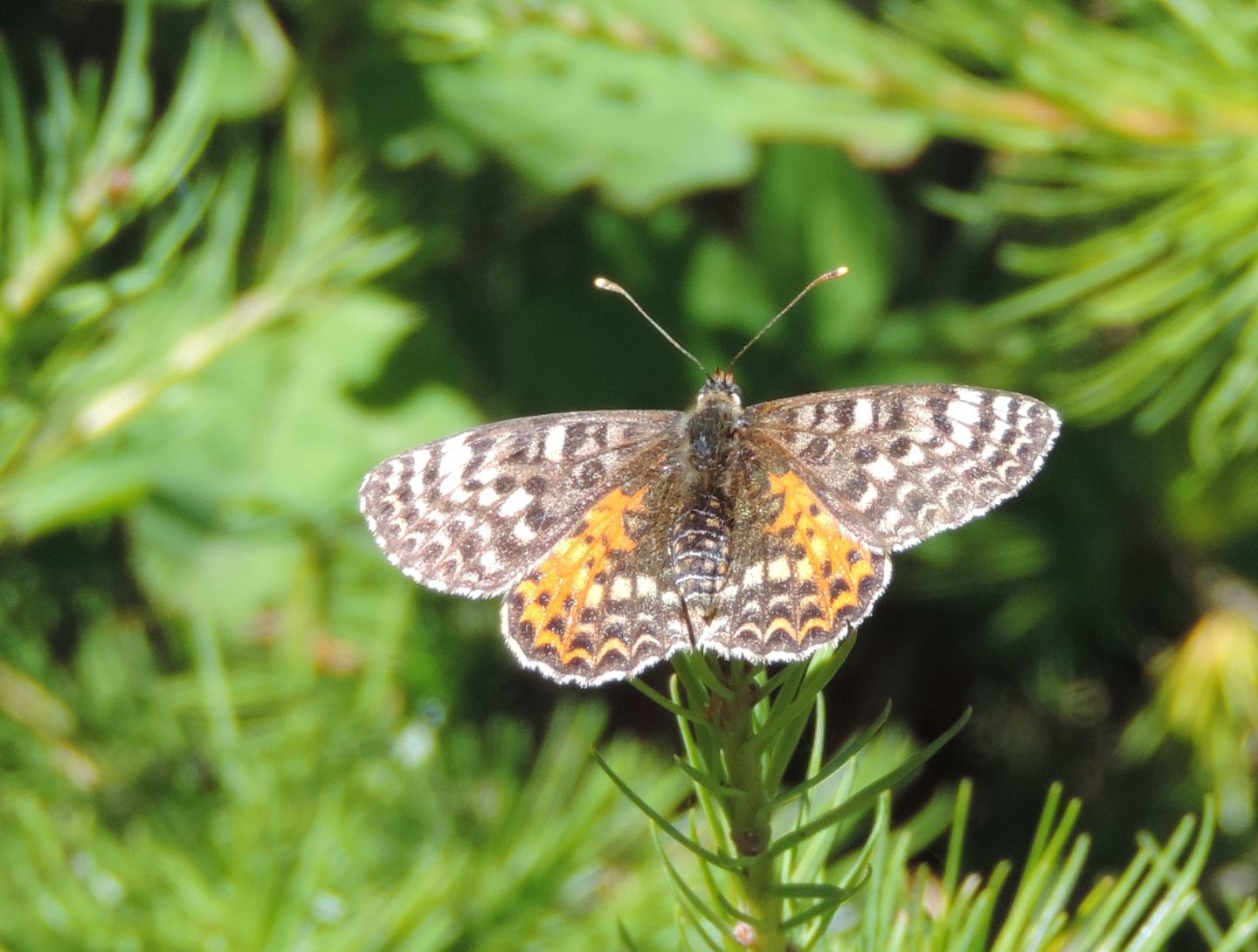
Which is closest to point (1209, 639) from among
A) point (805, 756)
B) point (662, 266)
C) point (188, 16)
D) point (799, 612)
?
point (805, 756)

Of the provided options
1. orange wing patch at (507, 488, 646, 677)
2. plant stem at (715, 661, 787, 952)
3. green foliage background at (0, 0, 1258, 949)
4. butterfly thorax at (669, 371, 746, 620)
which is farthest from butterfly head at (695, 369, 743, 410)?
plant stem at (715, 661, 787, 952)

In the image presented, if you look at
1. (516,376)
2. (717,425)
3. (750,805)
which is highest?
(750,805)

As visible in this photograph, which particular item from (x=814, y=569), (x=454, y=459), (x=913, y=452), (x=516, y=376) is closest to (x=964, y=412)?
(x=913, y=452)

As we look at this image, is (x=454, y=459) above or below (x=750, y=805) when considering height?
below

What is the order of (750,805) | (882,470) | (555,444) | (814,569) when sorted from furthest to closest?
1. (555,444)
2. (882,470)
3. (814,569)
4. (750,805)

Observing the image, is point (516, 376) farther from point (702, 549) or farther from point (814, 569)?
point (814, 569)

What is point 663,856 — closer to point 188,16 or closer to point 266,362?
point 266,362

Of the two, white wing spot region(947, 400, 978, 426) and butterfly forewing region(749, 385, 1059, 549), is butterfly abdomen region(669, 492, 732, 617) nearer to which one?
butterfly forewing region(749, 385, 1059, 549)
